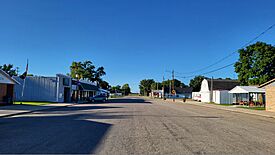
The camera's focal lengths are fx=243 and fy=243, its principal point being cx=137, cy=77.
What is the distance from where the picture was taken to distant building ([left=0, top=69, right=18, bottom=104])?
2779cm

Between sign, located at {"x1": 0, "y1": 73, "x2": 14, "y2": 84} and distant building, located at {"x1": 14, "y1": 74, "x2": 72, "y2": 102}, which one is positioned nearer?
sign, located at {"x1": 0, "y1": 73, "x2": 14, "y2": 84}

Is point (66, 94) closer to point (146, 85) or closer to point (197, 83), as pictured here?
point (197, 83)

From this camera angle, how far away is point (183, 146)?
7.45 metres

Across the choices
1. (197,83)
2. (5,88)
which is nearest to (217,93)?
(5,88)

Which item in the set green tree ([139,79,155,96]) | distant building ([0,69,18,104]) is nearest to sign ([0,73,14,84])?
distant building ([0,69,18,104])

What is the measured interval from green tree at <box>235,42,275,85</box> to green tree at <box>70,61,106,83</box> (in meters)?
64.1

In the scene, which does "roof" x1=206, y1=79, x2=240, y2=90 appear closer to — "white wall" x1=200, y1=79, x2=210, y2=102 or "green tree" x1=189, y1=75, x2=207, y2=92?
"white wall" x1=200, y1=79, x2=210, y2=102

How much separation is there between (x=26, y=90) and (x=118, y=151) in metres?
39.0

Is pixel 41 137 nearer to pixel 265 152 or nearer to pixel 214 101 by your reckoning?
pixel 265 152

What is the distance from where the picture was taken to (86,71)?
3957 inches

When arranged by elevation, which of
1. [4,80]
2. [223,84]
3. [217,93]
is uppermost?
[223,84]

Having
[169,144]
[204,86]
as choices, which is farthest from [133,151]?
[204,86]

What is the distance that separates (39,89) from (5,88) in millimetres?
12064

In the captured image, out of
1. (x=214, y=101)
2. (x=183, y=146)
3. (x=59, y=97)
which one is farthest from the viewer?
(x=214, y=101)
